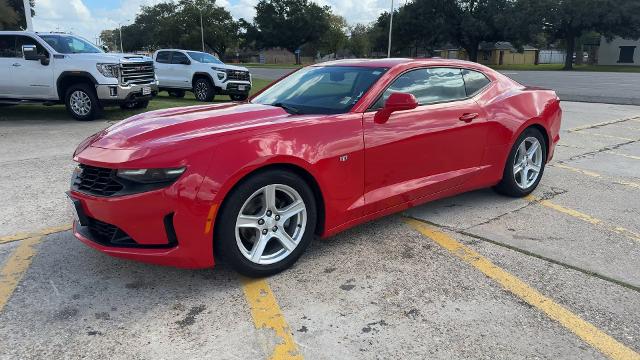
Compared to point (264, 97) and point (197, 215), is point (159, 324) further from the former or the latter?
point (264, 97)

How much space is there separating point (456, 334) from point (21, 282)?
2878 millimetres

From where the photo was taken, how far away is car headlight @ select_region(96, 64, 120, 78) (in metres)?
10.4

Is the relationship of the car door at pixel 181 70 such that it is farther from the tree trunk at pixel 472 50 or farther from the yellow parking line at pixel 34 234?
the tree trunk at pixel 472 50

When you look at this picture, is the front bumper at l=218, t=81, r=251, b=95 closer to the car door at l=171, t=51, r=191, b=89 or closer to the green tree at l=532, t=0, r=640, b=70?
the car door at l=171, t=51, r=191, b=89

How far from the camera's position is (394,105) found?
3.66m

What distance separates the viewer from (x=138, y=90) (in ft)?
36.4

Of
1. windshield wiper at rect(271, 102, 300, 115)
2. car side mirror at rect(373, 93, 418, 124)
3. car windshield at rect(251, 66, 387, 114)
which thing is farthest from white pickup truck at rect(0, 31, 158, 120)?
car side mirror at rect(373, 93, 418, 124)

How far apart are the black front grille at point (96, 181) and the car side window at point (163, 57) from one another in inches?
567

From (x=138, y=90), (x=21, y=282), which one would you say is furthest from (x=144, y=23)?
(x=21, y=282)

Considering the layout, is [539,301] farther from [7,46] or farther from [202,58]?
[202,58]

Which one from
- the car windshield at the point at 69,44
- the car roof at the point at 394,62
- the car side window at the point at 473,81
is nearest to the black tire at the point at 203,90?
the car windshield at the point at 69,44

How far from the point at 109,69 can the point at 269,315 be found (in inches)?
363

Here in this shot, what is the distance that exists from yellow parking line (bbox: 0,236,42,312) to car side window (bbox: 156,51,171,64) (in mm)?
13695

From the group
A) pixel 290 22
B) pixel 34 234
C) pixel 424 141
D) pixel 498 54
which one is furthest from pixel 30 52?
pixel 498 54
